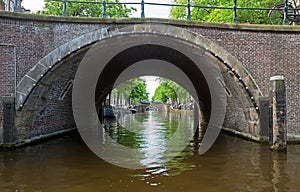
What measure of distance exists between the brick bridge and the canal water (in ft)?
5.43

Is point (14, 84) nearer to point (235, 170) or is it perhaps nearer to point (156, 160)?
point (156, 160)

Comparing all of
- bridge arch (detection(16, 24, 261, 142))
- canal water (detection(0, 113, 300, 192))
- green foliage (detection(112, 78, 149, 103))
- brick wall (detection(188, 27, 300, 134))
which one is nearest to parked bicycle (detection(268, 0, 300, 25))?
brick wall (detection(188, 27, 300, 134))

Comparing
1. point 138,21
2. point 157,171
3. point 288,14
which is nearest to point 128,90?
point 288,14

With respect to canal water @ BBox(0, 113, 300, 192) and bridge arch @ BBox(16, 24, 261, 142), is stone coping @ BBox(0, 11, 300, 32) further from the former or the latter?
canal water @ BBox(0, 113, 300, 192)

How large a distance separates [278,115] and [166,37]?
504cm

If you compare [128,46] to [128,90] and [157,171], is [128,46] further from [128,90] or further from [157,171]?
[128,90]

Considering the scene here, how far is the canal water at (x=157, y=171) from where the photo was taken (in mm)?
8016

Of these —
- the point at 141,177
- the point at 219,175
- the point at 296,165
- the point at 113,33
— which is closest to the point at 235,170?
the point at 219,175

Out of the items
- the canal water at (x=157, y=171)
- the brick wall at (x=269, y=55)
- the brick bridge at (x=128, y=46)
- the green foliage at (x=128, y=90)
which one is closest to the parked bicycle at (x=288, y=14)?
the brick wall at (x=269, y=55)

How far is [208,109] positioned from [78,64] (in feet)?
37.4

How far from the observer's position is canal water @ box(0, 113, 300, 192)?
8.02 meters

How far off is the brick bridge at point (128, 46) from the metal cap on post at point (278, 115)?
4.35 feet

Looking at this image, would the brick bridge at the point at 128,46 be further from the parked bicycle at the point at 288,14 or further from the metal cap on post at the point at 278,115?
the parked bicycle at the point at 288,14

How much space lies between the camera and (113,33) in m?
13.5
